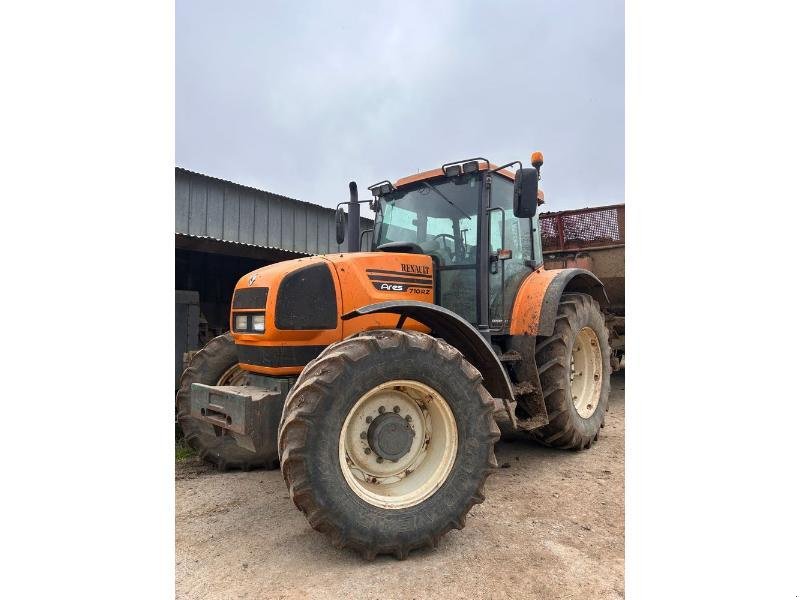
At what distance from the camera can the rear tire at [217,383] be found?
13.3 feet

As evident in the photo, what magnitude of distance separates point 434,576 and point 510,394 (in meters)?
1.32

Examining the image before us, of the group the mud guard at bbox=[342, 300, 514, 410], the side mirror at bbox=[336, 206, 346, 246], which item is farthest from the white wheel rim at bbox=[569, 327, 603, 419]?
the side mirror at bbox=[336, 206, 346, 246]

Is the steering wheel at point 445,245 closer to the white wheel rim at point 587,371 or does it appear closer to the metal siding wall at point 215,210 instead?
the white wheel rim at point 587,371

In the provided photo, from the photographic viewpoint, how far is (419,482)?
2.91 meters

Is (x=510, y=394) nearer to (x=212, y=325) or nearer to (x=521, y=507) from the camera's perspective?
(x=521, y=507)

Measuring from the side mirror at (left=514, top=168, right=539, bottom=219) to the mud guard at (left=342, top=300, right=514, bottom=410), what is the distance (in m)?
0.92

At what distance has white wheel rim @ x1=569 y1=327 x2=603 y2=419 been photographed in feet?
15.9

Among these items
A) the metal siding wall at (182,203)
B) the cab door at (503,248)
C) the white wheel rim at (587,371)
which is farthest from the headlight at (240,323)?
the metal siding wall at (182,203)

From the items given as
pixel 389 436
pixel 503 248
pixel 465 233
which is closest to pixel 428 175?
pixel 465 233

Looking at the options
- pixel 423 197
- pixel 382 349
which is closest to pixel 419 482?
pixel 382 349

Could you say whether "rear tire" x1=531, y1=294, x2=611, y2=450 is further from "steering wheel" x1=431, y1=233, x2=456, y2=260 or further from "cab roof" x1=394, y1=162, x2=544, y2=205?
"cab roof" x1=394, y1=162, x2=544, y2=205

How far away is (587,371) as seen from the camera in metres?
4.99

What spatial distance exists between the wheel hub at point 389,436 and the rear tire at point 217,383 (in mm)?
1524

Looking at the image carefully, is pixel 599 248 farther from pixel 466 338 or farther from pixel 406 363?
pixel 406 363
